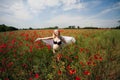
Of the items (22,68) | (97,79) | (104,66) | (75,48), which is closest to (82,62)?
(104,66)

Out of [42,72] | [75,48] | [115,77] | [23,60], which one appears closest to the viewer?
[115,77]

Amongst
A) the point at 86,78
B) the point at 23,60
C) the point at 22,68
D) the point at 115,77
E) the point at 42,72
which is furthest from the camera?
the point at 23,60

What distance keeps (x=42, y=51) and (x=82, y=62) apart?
5.55ft

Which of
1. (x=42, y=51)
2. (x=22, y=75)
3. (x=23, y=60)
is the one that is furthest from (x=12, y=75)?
(x=42, y=51)

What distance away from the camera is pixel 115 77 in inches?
118

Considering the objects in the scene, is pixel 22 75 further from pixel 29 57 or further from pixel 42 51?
pixel 42 51

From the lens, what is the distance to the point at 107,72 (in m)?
3.13

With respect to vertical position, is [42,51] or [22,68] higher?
[42,51]

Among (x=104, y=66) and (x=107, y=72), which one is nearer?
(x=107, y=72)

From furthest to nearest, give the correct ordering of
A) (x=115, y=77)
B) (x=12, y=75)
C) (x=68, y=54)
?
(x=68, y=54)
(x=12, y=75)
(x=115, y=77)

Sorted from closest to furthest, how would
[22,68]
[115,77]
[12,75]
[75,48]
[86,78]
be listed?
[86,78] < [115,77] < [12,75] < [22,68] < [75,48]

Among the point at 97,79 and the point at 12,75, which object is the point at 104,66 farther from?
the point at 12,75

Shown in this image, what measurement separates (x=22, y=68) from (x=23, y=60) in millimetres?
426

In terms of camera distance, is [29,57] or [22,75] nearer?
[22,75]
